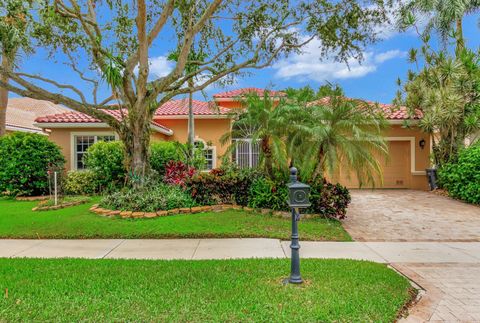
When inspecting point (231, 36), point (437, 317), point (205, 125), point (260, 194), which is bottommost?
point (437, 317)

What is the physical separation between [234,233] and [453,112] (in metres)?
12.0

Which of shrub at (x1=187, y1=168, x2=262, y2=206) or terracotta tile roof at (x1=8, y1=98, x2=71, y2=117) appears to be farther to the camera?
terracotta tile roof at (x1=8, y1=98, x2=71, y2=117)

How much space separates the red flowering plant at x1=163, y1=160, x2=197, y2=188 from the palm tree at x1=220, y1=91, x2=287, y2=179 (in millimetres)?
1896

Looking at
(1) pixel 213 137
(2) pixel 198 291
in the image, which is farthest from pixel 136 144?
(2) pixel 198 291

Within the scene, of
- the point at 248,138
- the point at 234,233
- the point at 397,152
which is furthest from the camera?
the point at 397,152

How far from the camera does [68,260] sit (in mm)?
5844

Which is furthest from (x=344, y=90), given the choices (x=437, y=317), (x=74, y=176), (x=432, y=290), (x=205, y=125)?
(x=74, y=176)

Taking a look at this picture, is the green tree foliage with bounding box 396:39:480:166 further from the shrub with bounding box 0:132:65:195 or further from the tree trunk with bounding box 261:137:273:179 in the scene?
the shrub with bounding box 0:132:65:195

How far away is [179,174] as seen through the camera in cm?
1123

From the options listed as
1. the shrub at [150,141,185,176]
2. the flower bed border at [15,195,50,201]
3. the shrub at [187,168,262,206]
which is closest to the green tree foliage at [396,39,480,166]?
the shrub at [187,168,262,206]

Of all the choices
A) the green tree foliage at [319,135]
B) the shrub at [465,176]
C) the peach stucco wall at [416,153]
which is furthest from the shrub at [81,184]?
the shrub at [465,176]

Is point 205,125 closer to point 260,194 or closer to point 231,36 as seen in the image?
point 231,36

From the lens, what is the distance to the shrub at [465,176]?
1239 centimetres

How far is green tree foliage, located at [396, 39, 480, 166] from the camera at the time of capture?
560 inches
